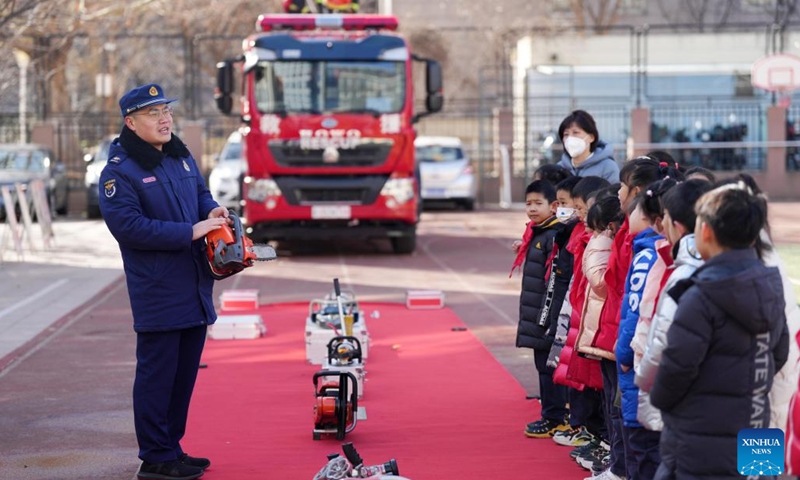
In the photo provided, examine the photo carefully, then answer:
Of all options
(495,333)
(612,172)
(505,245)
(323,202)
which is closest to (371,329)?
(495,333)

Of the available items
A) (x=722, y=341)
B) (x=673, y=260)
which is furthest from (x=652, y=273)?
(x=722, y=341)

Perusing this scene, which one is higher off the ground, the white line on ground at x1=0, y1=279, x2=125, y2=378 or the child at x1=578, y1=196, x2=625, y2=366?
the child at x1=578, y1=196, x2=625, y2=366

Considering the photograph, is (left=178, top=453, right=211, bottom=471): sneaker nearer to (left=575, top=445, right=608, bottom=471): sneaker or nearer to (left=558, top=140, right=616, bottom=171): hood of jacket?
(left=575, top=445, right=608, bottom=471): sneaker

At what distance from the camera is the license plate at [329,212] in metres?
21.1

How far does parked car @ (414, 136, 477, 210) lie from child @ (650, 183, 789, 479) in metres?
28.1

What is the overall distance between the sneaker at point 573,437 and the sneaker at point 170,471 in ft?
7.18

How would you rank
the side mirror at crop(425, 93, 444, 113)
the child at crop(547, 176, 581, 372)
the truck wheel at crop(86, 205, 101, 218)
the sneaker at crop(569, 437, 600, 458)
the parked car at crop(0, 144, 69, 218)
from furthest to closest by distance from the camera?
1. the truck wheel at crop(86, 205, 101, 218)
2. the parked car at crop(0, 144, 69, 218)
3. the side mirror at crop(425, 93, 444, 113)
4. the child at crop(547, 176, 581, 372)
5. the sneaker at crop(569, 437, 600, 458)

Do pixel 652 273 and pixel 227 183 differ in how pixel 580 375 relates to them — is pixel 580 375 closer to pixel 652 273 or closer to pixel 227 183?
pixel 652 273

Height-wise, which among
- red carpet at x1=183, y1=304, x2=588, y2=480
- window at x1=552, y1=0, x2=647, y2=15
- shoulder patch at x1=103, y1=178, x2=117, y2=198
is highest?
window at x1=552, y1=0, x2=647, y2=15

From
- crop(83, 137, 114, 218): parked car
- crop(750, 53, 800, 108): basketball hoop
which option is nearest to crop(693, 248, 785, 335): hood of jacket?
crop(83, 137, 114, 218): parked car

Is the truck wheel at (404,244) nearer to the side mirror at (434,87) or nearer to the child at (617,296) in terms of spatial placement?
the side mirror at (434,87)

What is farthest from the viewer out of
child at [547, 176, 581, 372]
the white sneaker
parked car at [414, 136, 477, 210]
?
parked car at [414, 136, 477, 210]

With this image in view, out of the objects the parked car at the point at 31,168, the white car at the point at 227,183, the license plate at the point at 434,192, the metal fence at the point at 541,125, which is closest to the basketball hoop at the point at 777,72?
the metal fence at the point at 541,125

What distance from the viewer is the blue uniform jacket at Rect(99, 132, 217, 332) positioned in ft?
24.2
